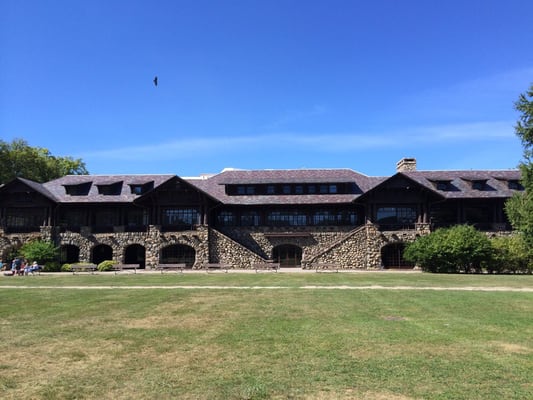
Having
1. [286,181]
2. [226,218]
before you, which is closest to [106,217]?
[226,218]

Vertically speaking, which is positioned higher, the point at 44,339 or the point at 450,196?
the point at 450,196

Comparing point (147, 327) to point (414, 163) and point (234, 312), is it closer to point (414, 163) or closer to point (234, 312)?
point (234, 312)

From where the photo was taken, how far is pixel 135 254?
43.3m

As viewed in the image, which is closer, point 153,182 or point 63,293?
point 63,293

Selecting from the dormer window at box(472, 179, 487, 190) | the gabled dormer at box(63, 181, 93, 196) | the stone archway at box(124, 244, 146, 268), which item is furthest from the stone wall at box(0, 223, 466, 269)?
the dormer window at box(472, 179, 487, 190)

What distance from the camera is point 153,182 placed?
43812 millimetres

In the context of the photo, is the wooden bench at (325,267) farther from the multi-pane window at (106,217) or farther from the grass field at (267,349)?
the grass field at (267,349)

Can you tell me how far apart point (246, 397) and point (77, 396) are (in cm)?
243

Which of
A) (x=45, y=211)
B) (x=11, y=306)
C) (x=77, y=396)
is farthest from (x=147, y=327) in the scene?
(x=45, y=211)

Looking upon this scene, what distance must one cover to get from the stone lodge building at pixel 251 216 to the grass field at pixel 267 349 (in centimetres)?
2388

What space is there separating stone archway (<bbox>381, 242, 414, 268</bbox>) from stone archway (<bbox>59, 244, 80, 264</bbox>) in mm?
29604

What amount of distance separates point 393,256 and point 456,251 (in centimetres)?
822

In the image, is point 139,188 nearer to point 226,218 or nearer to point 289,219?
point 226,218

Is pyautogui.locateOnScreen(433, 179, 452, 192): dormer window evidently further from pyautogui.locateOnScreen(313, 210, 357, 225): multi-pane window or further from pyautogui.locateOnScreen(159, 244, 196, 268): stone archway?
pyautogui.locateOnScreen(159, 244, 196, 268): stone archway
